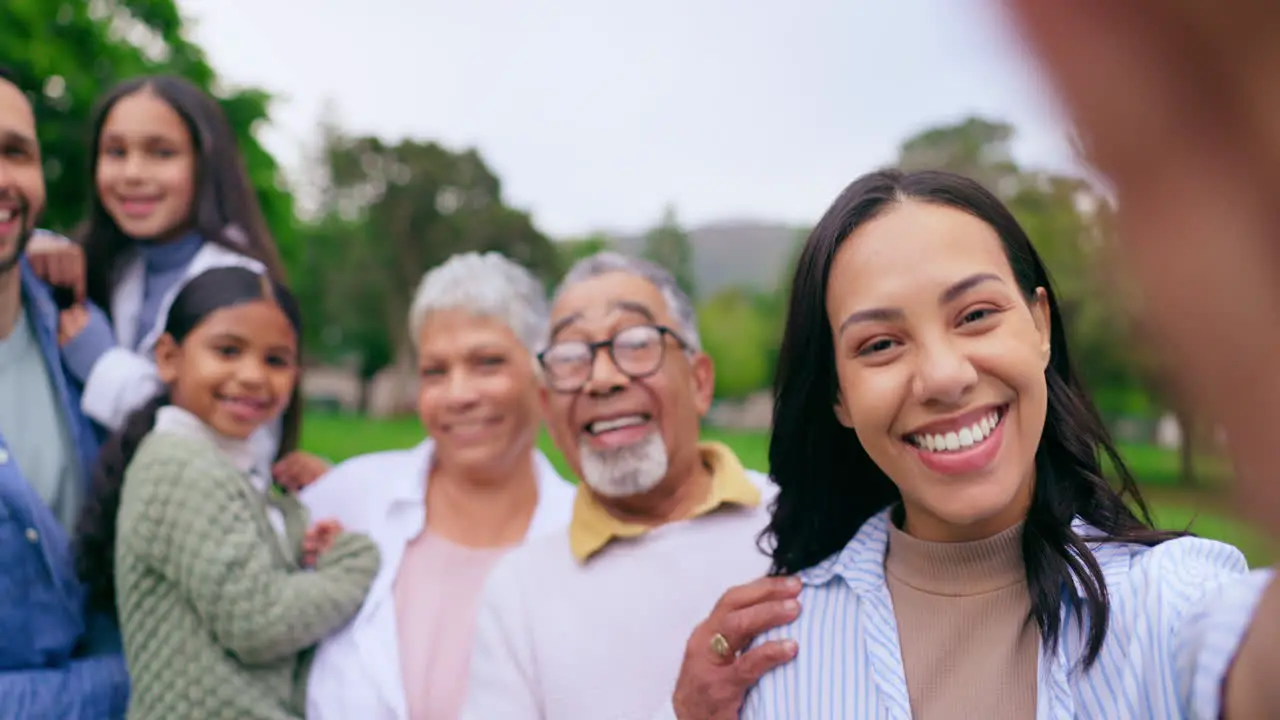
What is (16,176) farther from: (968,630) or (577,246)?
(577,246)

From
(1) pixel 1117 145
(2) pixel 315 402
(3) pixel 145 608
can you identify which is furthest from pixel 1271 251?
(2) pixel 315 402

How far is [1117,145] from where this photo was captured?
40 centimetres

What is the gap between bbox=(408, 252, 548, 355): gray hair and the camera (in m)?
3.49

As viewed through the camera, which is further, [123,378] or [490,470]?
[490,470]

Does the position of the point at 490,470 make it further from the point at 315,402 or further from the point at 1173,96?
the point at 315,402

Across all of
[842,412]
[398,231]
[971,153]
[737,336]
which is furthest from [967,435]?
[398,231]

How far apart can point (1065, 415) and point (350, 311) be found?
38144 millimetres

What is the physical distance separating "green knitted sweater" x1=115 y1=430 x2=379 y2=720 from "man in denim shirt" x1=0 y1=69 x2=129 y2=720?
0.56 feet

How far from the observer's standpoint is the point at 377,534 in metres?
3.39

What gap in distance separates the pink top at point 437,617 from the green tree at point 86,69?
31.5 feet

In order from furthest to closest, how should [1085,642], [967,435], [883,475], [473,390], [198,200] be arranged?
[198,200] → [473,390] → [883,475] → [967,435] → [1085,642]

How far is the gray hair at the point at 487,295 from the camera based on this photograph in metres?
3.49

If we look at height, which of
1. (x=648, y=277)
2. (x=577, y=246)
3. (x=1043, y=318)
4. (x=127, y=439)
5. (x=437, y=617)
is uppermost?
(x=577, y=246)

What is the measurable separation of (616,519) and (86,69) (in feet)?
51.8
